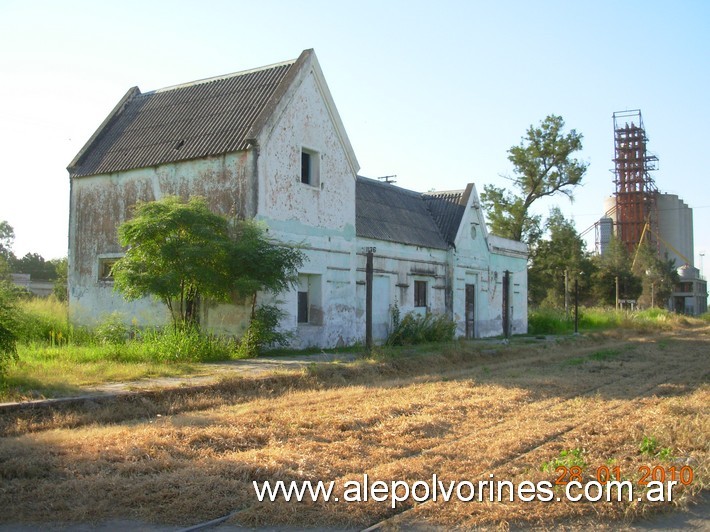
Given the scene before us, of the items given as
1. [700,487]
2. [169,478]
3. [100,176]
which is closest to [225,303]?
[100,176]

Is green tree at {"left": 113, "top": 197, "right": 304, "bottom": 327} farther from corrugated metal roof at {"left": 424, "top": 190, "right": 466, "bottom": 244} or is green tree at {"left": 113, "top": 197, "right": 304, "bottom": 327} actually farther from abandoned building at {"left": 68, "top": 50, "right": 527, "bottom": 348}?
corrugated metal roof at {"left": 424, "top": 190, "right": 466, "bottom": 244}

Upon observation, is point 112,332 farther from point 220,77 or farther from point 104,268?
point 220,77

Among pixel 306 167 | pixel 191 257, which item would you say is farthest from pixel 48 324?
pixel 306 167

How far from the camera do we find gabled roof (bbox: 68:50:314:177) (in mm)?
19266

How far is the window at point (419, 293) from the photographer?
86.3 feet

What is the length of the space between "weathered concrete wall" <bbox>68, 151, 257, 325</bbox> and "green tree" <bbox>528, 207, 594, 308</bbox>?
32.1 metres

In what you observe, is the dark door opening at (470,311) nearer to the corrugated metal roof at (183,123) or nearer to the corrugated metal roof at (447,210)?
the corrugated metal roof at (447,210)

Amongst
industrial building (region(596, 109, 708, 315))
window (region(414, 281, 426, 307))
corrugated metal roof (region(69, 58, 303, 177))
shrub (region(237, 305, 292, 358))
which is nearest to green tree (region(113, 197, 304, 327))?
shrub (region(237, 305, 292, 358))

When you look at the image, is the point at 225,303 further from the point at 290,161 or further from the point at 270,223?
the point at 290,161

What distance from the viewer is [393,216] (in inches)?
1051

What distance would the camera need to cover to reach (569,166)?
4406cm

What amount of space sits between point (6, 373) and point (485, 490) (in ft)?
27.6

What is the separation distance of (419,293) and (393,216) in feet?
10.1

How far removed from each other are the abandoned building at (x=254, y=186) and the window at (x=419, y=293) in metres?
0.95
